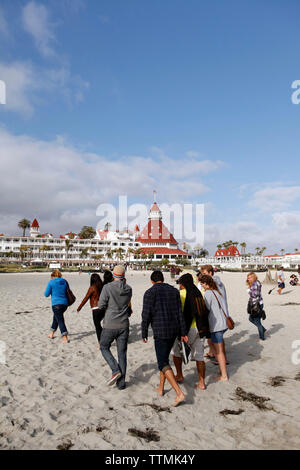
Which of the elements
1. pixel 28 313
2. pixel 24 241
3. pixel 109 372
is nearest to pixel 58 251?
pixel 24 241

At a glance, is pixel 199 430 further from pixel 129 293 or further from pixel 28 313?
pixel 28 313

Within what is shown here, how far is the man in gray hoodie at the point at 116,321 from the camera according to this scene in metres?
4.97

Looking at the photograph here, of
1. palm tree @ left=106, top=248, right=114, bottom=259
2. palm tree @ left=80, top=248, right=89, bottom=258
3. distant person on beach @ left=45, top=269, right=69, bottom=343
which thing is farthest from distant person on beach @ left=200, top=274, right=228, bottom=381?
palm tree @ left=106, top=248, right=114, bottom=259

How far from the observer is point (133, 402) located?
183 inches

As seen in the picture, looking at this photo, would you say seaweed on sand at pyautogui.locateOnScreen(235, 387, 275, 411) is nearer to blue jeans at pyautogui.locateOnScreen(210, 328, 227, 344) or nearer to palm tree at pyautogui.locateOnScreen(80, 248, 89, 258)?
blue jeans at pyautogui.locateOnScreen(210, 328, 227, 344)

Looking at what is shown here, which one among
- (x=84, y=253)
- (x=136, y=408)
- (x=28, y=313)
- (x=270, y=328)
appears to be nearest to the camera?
(x=136, y=408)

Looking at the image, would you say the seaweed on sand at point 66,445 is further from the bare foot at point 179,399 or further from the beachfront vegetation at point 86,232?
the beachfront vegetation at point 86,232

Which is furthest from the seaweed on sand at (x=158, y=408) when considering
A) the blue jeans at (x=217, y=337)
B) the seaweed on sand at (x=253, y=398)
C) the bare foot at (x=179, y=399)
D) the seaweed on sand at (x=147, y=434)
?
the blue jeans at (x=217, y=337)

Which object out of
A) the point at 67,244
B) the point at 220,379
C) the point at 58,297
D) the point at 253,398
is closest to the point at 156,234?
the point at 67,244

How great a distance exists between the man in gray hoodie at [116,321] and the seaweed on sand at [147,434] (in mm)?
1270

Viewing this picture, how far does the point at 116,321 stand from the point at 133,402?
4.09 ft

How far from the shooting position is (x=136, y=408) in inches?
174

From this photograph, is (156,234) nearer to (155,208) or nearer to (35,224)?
(155,208)

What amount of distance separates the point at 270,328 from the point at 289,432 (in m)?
→ 6.92
